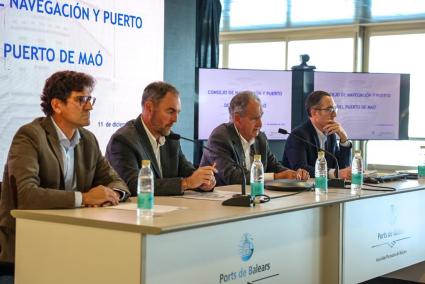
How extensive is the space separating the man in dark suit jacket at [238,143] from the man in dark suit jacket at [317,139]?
0.28m

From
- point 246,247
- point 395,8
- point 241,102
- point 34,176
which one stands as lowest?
point 246,247

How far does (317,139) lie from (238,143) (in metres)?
0.70

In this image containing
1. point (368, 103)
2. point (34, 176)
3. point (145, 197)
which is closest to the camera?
point (145, 197)

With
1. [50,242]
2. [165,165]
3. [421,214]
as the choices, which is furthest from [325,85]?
[50,242]

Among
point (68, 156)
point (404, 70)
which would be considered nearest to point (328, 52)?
point (404, 70)

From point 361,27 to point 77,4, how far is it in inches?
205

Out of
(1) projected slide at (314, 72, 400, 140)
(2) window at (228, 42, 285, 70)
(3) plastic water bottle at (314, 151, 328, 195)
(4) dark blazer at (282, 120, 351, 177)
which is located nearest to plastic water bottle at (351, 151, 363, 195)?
(3) plastic water bottle at (314, 151, 328, 195)

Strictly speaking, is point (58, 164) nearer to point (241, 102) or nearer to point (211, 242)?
point (211, 242)

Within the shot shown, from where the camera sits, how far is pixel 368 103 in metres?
7.16

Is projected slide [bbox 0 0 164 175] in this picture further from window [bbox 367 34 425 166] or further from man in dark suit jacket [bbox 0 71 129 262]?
window [bbox 367 34 425 166]

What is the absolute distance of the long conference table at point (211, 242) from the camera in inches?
87.0

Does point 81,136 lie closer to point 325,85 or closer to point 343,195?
point 343,195

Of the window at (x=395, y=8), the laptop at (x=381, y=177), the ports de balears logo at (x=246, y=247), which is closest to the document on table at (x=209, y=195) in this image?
the ports de balears logo at (x=246, y=247)

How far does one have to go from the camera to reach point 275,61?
9.35m
